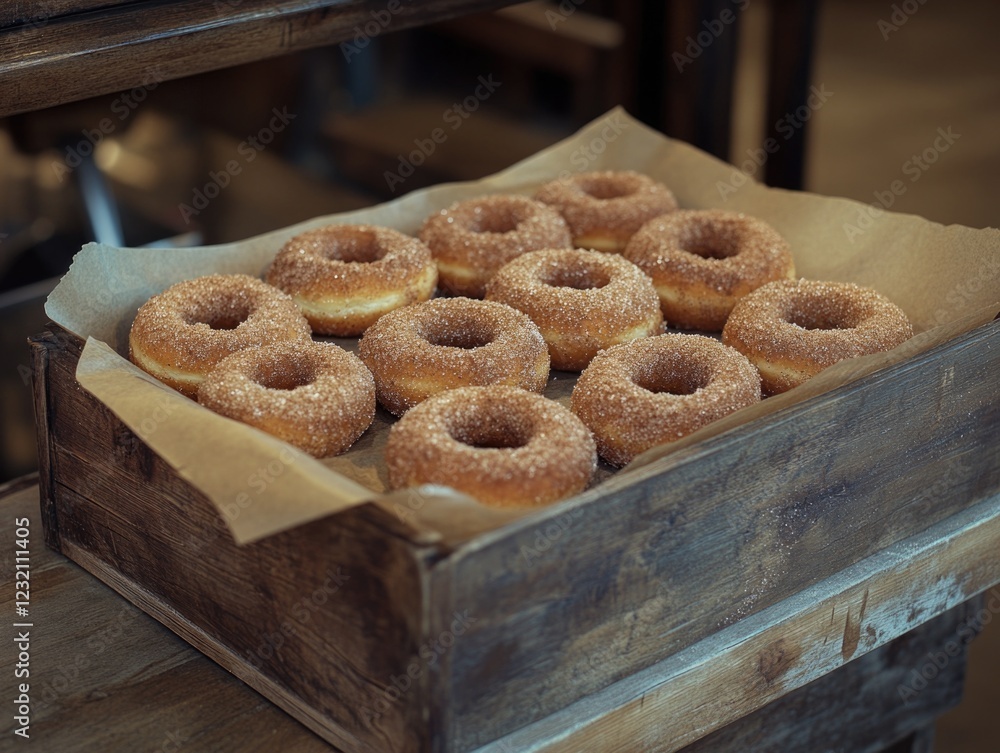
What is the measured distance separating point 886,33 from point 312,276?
5.78 metres

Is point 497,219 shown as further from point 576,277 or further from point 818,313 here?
point 818,313

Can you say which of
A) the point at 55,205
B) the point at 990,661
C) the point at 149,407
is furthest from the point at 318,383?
the point at 990,661

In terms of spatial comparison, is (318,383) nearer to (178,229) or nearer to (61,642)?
(61,642)

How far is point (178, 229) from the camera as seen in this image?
9.90ft

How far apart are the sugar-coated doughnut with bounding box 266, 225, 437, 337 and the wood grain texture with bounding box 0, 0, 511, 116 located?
1.03 feet

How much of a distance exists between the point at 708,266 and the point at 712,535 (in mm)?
685

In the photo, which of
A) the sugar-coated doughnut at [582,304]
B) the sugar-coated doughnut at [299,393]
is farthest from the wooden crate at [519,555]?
the sugar-coated doughnut at [582,304]

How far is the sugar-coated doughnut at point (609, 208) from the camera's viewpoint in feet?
6.72

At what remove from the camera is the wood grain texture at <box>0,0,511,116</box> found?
1.49m

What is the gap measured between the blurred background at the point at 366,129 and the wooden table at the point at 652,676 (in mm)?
963

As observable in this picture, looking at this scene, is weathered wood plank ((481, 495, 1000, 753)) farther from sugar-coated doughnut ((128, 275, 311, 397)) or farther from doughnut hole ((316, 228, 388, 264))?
doughnut hole ((316, 228, 388, 264))

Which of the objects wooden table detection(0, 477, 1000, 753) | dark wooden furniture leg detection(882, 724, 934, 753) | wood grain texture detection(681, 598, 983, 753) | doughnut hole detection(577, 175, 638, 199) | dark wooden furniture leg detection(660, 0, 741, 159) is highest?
dark wooden furniture leg detection(660, 0, 741, 159)

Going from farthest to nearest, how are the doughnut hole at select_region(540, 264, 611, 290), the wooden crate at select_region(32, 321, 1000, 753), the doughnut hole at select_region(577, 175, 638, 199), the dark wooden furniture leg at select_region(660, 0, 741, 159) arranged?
the dark wooden furniture leg at select_region(660, 0, 741, 159) → the doughnut hole at select_region(577, 175, 638, 199) → the doughnut hole at select_region(540, 264, 611, 290) → the wooden crate at select_region(32, 321, 1000, 753)

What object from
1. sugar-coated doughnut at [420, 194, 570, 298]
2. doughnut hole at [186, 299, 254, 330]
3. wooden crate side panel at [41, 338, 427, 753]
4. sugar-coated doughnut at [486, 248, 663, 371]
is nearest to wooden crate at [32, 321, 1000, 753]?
wooden crate side panel at [41, 338, 427, 753]
